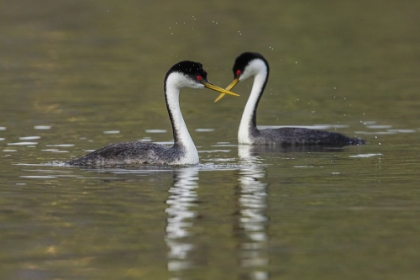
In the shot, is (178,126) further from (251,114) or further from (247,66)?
(247,66)

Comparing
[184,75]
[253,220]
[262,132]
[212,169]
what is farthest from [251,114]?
[253,220]

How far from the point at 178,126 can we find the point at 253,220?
4158mm

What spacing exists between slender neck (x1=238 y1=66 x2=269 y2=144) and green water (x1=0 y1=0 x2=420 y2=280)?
1.49ft

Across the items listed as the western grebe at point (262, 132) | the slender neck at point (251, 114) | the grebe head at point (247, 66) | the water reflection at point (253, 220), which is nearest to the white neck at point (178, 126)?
the water reflection at point (253, 220)

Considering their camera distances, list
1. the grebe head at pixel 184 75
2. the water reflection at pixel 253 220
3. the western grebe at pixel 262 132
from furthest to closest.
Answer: the western grebe at pixel 262 132 < the grebe head at pixel 184 75 < the water reflection at pixel 253 220

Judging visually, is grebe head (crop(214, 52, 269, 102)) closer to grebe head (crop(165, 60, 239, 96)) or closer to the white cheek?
the white cheek

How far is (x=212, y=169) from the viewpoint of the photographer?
45.3 ft

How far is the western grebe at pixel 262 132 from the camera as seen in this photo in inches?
664

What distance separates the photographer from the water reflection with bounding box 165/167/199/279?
8898 millimetres

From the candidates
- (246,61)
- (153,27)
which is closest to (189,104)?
(246,61)

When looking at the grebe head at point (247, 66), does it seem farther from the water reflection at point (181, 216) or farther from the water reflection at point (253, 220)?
the water reflection at point (181, 216)

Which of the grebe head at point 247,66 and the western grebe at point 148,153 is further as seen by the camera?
the grebe head at point 247,66

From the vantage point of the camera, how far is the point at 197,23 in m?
39.1

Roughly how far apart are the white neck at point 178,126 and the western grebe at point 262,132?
231 cm
